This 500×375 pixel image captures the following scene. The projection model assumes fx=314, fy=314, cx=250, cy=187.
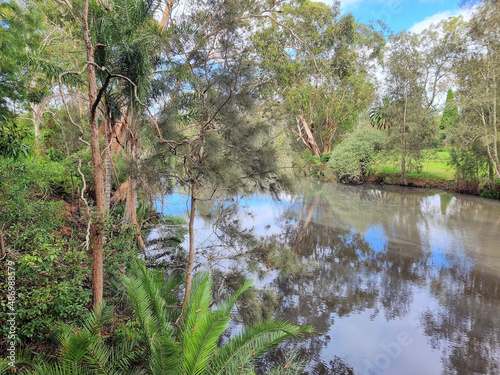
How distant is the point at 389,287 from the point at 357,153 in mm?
17536

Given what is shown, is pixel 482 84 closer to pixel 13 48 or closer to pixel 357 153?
pixel 357 153

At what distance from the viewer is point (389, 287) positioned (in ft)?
23.0

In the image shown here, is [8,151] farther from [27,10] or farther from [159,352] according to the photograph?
[27,10]

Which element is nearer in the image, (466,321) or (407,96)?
(466,321)

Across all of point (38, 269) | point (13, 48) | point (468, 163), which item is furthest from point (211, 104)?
point (468, 163)

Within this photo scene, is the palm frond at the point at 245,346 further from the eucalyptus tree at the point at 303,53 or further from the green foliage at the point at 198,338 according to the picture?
the eucalyptus tree at the point at 303,53

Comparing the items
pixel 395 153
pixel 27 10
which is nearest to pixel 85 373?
pixel 27 10

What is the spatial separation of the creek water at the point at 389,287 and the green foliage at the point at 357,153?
1004cm

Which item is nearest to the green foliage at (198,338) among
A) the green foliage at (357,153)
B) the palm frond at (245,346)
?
the palm frond at (245,346)

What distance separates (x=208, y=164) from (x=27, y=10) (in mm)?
7492

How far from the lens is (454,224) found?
12008 mm

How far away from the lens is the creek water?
4.71 metres

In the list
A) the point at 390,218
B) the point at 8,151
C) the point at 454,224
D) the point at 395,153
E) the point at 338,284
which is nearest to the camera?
the point at 8,151

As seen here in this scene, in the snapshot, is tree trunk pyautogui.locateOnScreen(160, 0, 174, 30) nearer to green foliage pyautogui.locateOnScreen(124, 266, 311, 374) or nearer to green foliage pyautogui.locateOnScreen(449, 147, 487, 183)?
green foliage pyautogui.locateOnScreen(124, 266, 311, 374)
